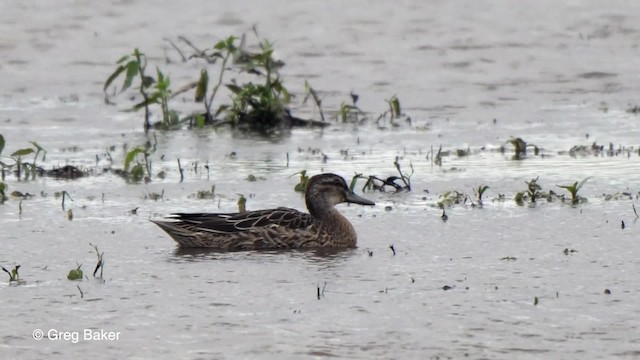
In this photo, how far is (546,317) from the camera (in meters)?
8.80

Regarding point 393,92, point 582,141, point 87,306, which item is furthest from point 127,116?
point 87,306

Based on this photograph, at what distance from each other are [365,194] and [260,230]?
Result: 205 centimetres

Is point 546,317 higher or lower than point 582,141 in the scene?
lower

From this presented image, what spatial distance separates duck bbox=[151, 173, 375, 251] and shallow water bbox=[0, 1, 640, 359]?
0.56 ft

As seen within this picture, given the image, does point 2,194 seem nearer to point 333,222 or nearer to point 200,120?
point 333,222

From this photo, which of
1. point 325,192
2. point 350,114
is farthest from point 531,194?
point 350,114

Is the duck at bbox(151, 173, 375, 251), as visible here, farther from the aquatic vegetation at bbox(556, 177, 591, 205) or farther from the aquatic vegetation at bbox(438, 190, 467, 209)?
the aquatic vegetation at bbox(556, 177, 591, 205)

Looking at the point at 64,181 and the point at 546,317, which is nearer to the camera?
the point at 546,317

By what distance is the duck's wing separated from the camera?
37.4 ft

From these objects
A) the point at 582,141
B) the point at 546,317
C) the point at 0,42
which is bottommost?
the point at 546,317

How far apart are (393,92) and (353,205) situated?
6794mm

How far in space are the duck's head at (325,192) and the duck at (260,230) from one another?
295 mm

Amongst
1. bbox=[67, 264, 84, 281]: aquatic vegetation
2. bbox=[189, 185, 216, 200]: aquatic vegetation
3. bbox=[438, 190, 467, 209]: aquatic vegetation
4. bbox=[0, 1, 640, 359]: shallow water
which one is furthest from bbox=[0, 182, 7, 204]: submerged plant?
bbox=[438, 190, 467, 209]: aquatic vegetation

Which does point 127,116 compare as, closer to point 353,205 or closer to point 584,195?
point 353,205
